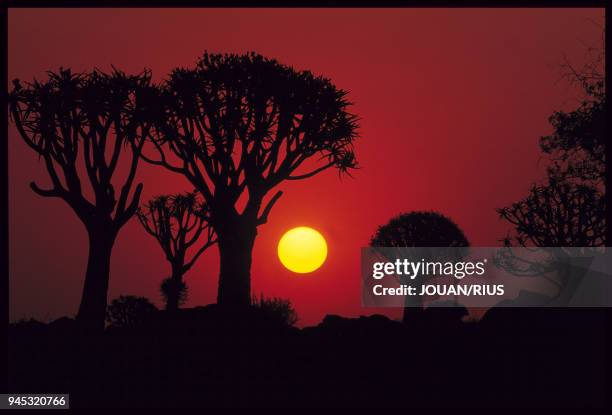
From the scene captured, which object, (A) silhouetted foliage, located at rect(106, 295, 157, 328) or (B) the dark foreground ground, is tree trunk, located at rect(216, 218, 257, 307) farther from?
(A) silhouetted foliage, located at rect(106, 295, 157, 328)

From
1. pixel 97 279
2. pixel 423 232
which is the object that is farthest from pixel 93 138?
pixel 423 232

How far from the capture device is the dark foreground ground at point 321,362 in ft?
48.2

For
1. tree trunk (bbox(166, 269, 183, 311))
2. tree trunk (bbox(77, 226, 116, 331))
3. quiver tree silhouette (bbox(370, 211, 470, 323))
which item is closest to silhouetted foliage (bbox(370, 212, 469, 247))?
quiver tree silhouette (bbox(370, 211, 470, 323))

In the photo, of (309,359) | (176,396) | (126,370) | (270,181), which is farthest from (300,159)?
(176,396)

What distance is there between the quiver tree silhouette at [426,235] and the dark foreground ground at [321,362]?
21.8 m

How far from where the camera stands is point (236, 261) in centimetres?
2438

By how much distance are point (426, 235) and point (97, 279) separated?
24338 mm

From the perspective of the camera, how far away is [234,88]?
83.8ft

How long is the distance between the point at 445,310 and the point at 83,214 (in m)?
19.6

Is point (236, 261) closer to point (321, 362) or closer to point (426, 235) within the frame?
point (321, 362)

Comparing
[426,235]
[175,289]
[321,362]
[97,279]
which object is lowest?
[321,362]

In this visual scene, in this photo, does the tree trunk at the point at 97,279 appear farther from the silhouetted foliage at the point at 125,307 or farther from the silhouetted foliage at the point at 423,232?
the silhouetted foliage at the point at 423,232

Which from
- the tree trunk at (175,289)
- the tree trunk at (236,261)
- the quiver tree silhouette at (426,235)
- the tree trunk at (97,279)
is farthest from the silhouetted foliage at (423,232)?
the tree trunk at (97,279)

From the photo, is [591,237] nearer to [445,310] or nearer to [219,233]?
[445,310]
